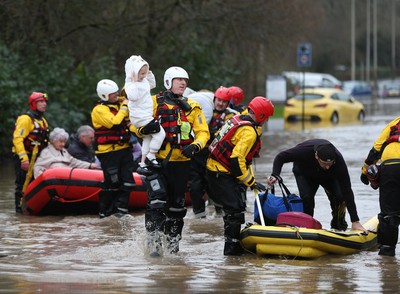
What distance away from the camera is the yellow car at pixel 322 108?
126 feet

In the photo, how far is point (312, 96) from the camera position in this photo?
39125mm

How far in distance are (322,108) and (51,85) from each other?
1705cm

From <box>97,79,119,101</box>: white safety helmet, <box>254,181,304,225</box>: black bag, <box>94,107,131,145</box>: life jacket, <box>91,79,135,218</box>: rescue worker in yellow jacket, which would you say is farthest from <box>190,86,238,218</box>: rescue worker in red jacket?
<box>254,181,304,225</box>: black bag

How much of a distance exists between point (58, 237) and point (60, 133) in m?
2.83

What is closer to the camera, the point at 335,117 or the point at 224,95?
the point at 224,95

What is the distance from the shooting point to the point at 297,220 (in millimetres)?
10164

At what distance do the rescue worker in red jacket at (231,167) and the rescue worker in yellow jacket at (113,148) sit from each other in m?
2.80

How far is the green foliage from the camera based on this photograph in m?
21.0

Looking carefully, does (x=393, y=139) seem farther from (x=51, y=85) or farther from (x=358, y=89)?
(x=358, y=89)

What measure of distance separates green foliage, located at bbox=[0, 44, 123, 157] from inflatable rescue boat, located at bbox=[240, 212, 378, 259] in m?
11.6

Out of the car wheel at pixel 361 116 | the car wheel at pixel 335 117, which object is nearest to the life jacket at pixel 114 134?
the car wheel at pixel 335 117

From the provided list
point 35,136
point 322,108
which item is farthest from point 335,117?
point 35,136

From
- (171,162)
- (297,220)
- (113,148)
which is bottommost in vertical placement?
(297,220)

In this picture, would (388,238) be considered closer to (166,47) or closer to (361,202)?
(361,202)
